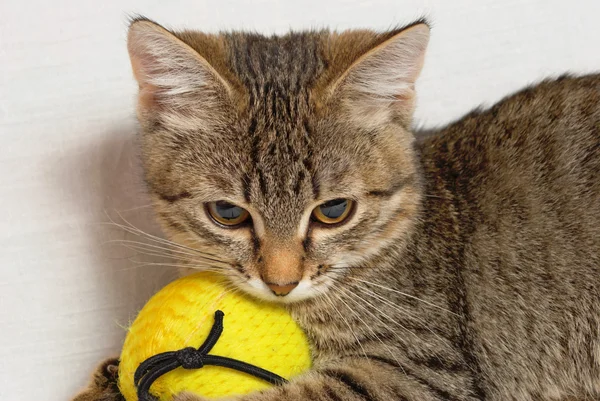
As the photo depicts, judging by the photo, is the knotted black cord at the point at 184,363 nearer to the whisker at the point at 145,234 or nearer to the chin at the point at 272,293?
the chin at the point at 272,293

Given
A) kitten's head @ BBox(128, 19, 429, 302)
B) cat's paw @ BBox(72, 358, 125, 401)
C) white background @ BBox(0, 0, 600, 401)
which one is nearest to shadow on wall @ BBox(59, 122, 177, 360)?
white background @ BBox(0, 0, 600, 401)

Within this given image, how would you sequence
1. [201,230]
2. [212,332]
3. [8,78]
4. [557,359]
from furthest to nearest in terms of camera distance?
[8,78]
[557,359]
[201,230]
[212,332]

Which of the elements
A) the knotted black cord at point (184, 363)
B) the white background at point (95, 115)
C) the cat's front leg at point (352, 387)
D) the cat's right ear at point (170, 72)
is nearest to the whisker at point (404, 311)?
the cat's front leg at point (352, 387)

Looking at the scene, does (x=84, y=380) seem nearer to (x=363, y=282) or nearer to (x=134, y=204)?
(x=134, y=204)

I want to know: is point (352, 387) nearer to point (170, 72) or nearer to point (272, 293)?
point (272, 293)

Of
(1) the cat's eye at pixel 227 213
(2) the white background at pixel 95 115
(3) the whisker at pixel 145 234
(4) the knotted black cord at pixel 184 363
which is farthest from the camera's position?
(2) the white background at pixel 95 115

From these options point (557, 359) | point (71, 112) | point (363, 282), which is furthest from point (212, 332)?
point (71, 112)

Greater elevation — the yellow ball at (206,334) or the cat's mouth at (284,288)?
the cat's mouth at (284,288)
